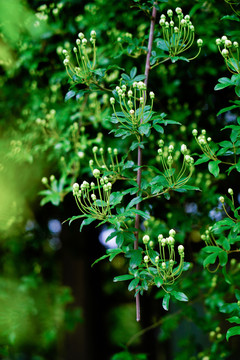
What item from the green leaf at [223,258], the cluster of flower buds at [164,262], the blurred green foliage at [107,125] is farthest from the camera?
the blurred green foliage at [107,125]

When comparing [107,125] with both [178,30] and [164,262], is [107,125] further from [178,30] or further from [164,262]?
[164,262]

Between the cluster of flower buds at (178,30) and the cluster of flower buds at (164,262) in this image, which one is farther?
the cluster of flower buds at (178,30)

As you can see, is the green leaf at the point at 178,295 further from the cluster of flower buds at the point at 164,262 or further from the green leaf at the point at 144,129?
the green leaf at the point at 144,129

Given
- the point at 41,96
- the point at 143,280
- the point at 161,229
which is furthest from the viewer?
the point at 41,96

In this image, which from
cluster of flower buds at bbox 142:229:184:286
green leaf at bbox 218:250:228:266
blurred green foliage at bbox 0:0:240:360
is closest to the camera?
cluster of flower buds at bbox 142:229:184:286

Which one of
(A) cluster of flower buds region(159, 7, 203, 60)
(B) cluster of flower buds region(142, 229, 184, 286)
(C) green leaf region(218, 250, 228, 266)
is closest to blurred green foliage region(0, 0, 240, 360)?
(A) cluster of flower buds region(159, 7, 203, 60)

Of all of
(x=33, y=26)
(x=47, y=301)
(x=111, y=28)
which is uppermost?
(x=33, y=26)


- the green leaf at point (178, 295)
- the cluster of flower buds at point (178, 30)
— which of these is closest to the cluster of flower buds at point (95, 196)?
the green leaf at point (178, 295)

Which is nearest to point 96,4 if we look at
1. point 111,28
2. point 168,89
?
point 111,28

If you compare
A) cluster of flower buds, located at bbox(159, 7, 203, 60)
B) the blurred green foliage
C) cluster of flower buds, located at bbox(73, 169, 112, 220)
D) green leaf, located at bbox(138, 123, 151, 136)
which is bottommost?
the blurred green foliage

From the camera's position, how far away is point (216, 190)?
8.71ft

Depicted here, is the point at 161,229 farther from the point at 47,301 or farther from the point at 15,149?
the point at 47,301

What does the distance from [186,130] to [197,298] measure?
1.06 m

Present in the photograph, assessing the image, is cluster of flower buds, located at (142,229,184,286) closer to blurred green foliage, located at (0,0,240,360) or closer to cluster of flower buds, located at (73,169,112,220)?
cluster of flower buds, located at (73,169,112,220)
